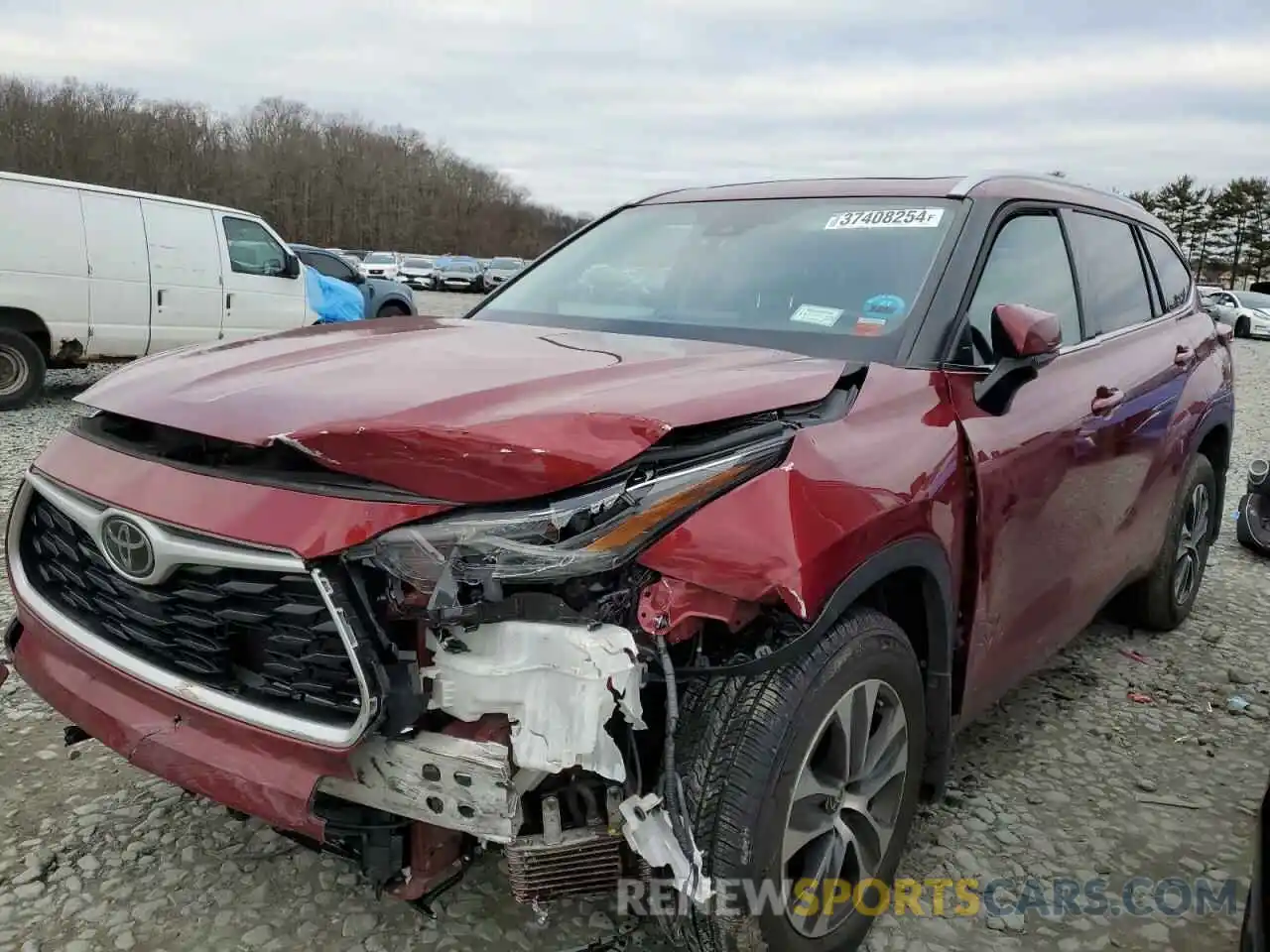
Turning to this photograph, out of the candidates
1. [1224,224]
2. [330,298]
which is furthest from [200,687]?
[1224,224]

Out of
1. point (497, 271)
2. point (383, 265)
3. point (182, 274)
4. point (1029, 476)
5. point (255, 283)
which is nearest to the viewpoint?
point (1029, 476)

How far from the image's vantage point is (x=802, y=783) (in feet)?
6.49

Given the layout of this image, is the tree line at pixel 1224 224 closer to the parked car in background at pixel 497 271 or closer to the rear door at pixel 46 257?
the parked car in background at pixel 497 271

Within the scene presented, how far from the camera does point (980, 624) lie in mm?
2555

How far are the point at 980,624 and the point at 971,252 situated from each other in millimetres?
1025

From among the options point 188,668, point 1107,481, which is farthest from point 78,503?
point 1107,481

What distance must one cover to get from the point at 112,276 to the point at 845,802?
9232 millimetres

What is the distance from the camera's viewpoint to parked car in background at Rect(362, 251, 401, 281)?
3994 cm

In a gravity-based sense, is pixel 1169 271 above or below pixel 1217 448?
above

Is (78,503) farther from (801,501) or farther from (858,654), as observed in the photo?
(858,654)

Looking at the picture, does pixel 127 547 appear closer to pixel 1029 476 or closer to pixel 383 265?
pixel 1029 476

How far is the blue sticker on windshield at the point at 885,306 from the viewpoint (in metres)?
2.65

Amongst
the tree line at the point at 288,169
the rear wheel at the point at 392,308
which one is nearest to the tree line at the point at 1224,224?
the tree line at the point at 288,169

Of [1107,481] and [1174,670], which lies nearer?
[1107,481]
